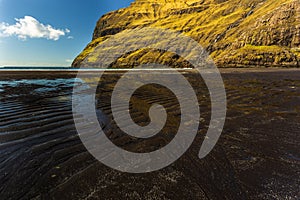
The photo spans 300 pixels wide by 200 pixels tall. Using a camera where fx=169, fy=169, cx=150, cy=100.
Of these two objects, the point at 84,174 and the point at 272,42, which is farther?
the point at 272,42

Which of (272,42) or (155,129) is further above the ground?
(272,42)

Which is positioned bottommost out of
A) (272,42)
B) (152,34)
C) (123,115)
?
(123,115)

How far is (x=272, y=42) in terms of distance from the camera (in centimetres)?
9244

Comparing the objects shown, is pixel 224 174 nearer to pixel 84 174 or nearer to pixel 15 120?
pixel 84 174

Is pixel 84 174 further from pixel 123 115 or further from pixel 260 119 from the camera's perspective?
pixel 260 119

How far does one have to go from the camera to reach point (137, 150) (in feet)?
16.9

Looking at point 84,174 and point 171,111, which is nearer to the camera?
point 84,174

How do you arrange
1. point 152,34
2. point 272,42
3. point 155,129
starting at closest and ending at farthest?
point 155,129 → point 272,42 → point 152,34

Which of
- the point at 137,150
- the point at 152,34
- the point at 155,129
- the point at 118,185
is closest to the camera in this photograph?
the point at 118,185

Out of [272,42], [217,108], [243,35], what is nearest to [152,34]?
[243,35]

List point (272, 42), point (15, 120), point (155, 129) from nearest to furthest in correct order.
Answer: point (155, 129) < point (15, 120) < point (272, 42)

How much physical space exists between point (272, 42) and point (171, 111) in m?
110

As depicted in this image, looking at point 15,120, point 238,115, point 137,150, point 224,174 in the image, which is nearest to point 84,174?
point 137,150

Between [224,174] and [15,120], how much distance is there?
8.77 meters
